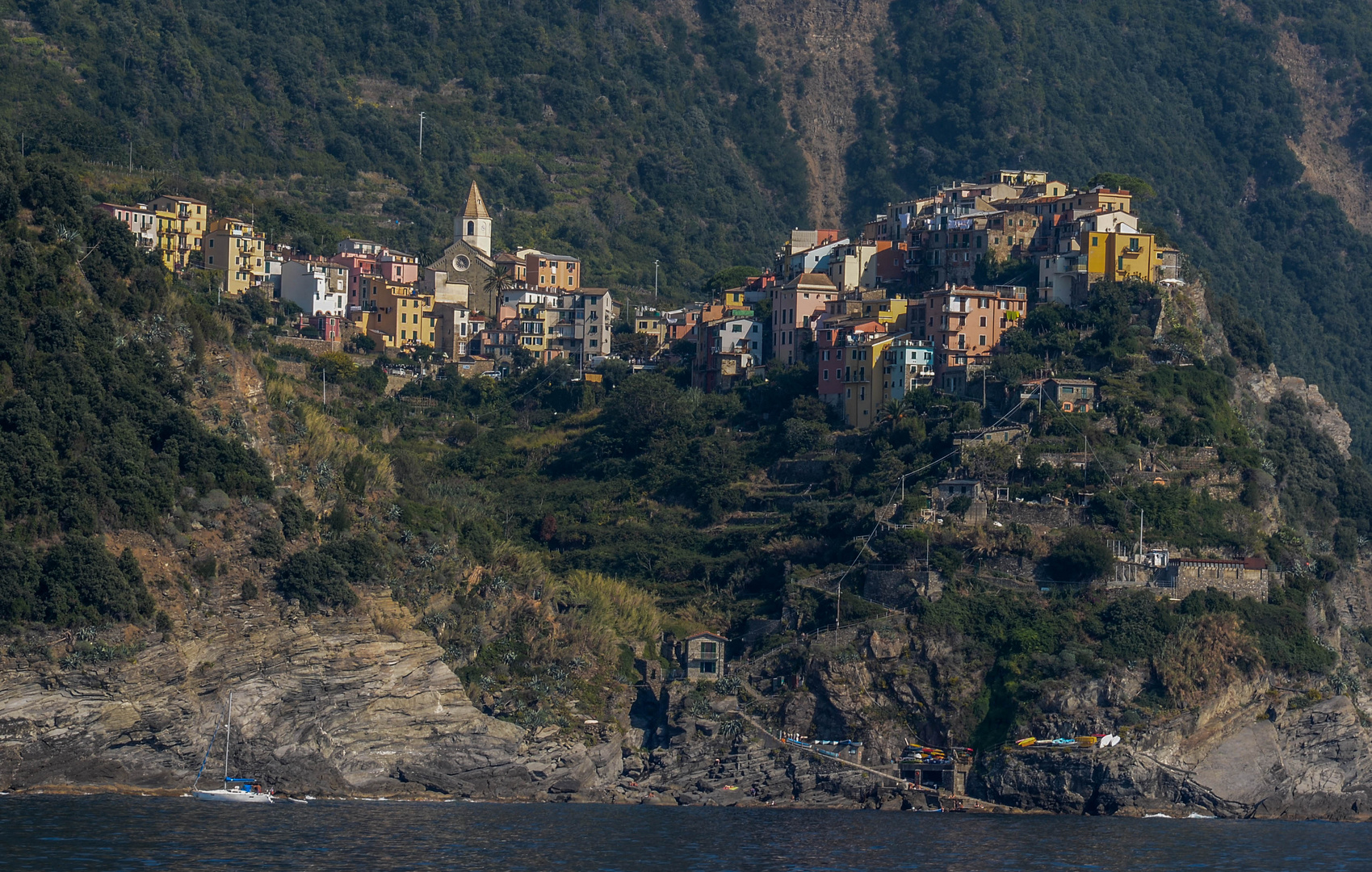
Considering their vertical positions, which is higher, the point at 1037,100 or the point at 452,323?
the point at 1037,100

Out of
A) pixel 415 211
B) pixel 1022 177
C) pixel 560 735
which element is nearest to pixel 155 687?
pixel 560 735

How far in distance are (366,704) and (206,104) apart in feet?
242

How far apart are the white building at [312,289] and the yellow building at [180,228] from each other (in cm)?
456

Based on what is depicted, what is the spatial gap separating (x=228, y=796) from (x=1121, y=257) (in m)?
47.9

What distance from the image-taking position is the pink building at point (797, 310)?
108m

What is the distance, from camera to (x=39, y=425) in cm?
7700

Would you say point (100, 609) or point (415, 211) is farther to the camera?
point (415, 211)

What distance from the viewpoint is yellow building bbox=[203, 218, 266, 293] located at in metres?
113

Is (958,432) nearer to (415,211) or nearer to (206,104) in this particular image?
(415,211)

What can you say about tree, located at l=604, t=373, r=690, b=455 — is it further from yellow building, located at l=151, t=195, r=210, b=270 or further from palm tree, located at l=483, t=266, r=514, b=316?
yellow building, located at l=151, t=195, r=210, b=270

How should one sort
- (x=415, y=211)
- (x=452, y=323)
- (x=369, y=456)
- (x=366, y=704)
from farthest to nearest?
(x=415, y=211), (x=452, y=323), (x=369, y=456), (x=366, y=704)

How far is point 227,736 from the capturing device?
7519 cm

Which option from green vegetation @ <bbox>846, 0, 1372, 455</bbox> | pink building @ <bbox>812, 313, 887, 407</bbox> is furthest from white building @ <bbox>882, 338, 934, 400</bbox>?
green vegetation @ <bbox>846, 0, 1372, 455</bbox>

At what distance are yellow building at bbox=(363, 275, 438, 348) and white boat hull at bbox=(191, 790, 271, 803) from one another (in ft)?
142
